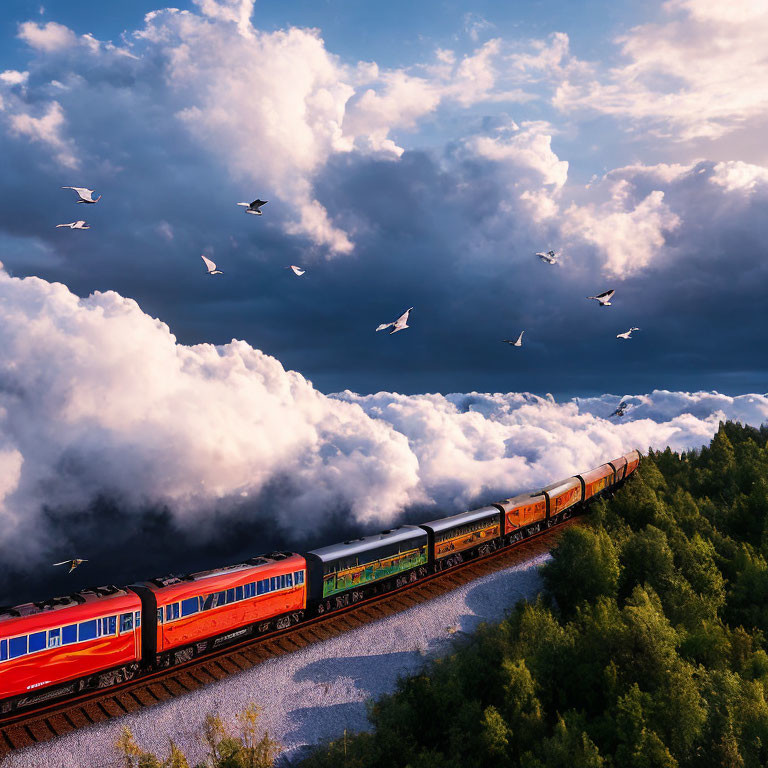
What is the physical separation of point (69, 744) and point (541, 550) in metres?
35.3

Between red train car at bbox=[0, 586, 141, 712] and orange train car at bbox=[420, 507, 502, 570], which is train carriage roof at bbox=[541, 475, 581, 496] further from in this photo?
red train car at bbox=[0, 586, 141, 712]

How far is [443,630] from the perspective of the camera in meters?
32.4

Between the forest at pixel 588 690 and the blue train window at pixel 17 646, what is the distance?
11.5 meters

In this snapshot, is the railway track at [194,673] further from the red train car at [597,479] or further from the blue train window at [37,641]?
the red train car at [597,479]

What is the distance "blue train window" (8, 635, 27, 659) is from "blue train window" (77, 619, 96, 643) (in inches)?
78.1

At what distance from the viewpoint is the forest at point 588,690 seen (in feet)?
69.5

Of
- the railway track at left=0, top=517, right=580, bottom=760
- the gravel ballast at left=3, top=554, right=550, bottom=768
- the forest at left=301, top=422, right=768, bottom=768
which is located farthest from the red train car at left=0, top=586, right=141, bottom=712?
the forest at left=301, top=422, right=768, bottom=768

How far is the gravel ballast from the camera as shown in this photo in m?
22.3

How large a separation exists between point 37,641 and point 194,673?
7.49 metres

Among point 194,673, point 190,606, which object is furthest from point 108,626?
point 194,673

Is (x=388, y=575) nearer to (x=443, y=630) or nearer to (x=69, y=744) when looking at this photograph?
(x=443, y=630)

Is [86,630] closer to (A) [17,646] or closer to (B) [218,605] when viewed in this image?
(A) [17,646]

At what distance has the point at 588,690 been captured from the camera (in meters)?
26.1

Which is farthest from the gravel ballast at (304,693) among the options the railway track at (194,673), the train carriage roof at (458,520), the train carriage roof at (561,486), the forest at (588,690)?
the train carriage roof at (561,486)
